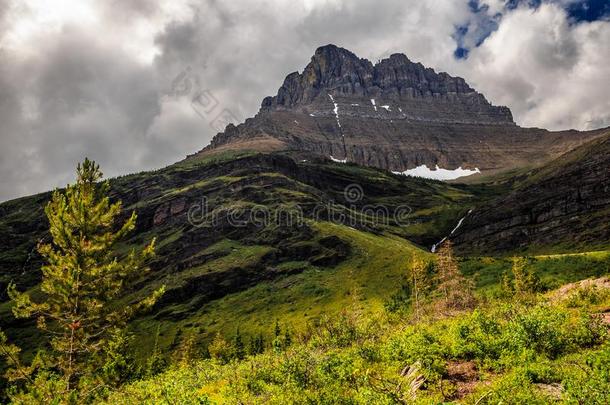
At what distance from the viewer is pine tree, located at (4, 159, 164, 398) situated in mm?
27078

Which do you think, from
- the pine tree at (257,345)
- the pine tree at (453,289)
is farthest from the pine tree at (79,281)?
the pine tree at (257,345)

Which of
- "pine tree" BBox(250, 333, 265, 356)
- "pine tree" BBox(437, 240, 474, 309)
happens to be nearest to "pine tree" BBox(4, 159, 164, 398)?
"pine tree" BBox(437, 240, 474, 309)

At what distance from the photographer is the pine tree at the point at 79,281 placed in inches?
1066

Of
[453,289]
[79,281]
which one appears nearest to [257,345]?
[453,289]

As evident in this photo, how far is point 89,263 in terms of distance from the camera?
28.1 m

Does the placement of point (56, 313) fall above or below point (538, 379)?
above

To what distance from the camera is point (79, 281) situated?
28.0 metres

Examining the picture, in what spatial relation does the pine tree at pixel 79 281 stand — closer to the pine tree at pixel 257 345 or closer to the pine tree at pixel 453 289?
the pine tree at pixel 453 289

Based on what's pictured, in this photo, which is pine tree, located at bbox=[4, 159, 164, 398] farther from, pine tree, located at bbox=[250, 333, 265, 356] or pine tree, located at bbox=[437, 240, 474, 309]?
pine tree, located at bbox=[250, 333, 265, 356]

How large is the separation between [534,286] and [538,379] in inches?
2547

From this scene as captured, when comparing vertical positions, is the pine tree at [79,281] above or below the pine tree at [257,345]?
above

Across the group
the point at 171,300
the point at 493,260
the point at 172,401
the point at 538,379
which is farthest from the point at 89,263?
the point at 171,300

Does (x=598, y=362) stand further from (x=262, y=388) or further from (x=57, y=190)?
(x=57, y=190)

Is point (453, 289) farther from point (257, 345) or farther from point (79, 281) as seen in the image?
point (79, 281)
